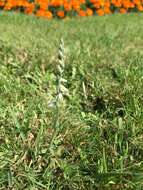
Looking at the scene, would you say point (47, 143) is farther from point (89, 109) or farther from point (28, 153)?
point (89, 109)

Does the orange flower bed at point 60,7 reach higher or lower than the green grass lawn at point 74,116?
higher

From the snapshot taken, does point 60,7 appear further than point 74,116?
Yes

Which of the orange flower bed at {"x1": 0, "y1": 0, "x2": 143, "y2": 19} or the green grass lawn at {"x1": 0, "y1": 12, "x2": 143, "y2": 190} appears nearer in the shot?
the green grass lawn at {"x1": 0, "y1": 12, "x2": 143, "y2": 190}

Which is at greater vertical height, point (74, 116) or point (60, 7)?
point (60, 7)

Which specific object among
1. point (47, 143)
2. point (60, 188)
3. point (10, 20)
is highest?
point (10, 20)

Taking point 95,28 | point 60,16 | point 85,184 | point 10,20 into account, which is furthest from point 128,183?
point 60,16
